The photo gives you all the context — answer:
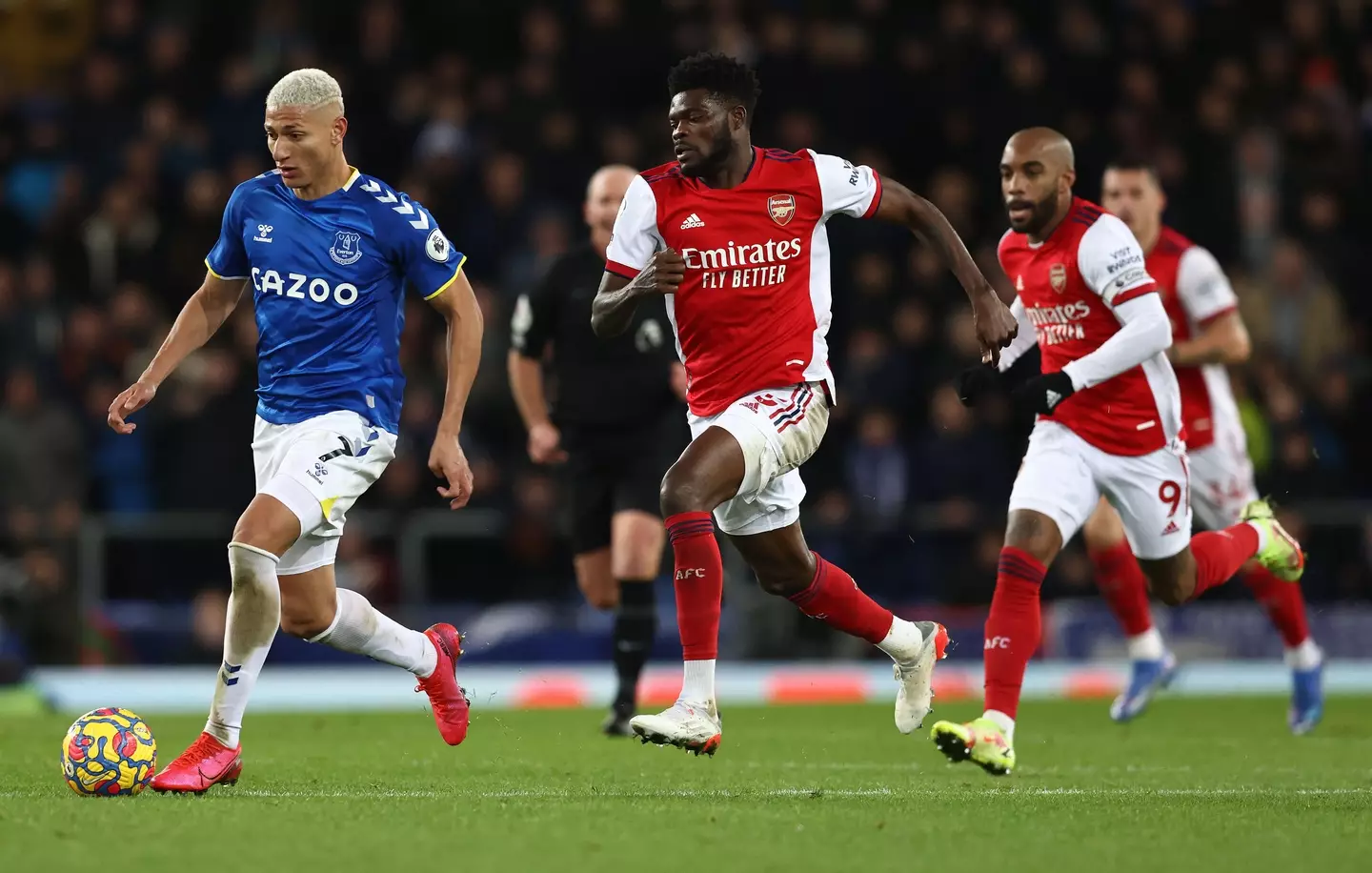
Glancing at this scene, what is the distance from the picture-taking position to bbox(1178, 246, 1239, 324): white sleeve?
10.0 m

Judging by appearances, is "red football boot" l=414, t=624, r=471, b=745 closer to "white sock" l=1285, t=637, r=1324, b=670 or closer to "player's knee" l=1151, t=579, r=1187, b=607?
"player's knee" l=1151, t=579, r=1187, b=607

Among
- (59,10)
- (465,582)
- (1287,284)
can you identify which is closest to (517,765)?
(465,582)

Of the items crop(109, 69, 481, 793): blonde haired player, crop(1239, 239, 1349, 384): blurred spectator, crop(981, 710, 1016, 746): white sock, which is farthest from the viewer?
crop(1239, 239, 1349, 384): blurred spectator

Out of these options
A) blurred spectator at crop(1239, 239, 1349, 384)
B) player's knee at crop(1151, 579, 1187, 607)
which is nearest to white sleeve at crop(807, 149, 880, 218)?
player's knee at crop(1151, 579, 1187, 607)

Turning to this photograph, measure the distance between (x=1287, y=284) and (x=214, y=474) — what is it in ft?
29.2

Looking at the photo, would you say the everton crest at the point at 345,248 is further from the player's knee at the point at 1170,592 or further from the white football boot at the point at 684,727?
the player's knee at the point at 1170,592

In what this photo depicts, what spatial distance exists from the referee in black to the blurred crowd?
4.51m

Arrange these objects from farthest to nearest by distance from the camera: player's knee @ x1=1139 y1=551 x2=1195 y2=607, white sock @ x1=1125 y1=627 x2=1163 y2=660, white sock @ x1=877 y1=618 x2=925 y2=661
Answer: white sock @ x1=1125 y1=627 x2=1163 y2=660 < player's knee @ x1=1139 y1=551 x2=1195 y2=607 < white sock @ x1=877 y1=618 x2=925 y2=661

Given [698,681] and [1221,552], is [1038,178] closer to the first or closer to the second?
[1221,552]

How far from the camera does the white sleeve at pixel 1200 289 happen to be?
32.8 ft

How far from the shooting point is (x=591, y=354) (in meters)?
10.4

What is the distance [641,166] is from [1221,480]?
25.5 ft

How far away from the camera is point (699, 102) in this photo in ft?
23.6

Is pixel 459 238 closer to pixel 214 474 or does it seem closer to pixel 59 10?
pixel 214 474
